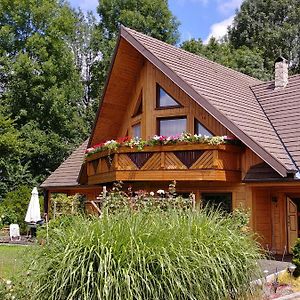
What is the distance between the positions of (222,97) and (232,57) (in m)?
20.1

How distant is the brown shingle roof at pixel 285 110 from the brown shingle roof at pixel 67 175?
25.9 feet

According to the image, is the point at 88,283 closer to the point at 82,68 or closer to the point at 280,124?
the point at 280,124

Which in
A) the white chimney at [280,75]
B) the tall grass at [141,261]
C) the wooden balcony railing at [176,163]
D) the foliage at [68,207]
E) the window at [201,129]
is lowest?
the tall grass at [141,261]

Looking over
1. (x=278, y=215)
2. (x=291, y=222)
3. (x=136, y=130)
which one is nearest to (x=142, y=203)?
(x=278, y=215)

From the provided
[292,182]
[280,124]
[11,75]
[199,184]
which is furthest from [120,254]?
[11,75]

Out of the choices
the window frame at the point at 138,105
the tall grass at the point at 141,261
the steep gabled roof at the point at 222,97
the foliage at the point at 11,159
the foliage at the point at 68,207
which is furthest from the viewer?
the foliage at the point at 11,159

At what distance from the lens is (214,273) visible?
570 centimetres

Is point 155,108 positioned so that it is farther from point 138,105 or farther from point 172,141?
point 172,141

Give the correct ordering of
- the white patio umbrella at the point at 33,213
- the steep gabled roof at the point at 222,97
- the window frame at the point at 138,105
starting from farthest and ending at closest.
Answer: the white patio umbrella at the point at 33,213 → the window frame at the point at 138,105 → the steep gabled roof at the point at 222,97

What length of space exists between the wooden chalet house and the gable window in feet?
0.10

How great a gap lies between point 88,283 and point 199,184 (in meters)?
9.13

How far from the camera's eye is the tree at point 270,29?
37.2m

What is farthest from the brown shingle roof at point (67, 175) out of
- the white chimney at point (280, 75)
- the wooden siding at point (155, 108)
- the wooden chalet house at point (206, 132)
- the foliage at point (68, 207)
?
the white chimney at point (280, 75)

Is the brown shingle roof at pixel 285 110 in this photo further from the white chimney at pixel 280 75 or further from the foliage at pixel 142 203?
the foliage at pixel 142 203
